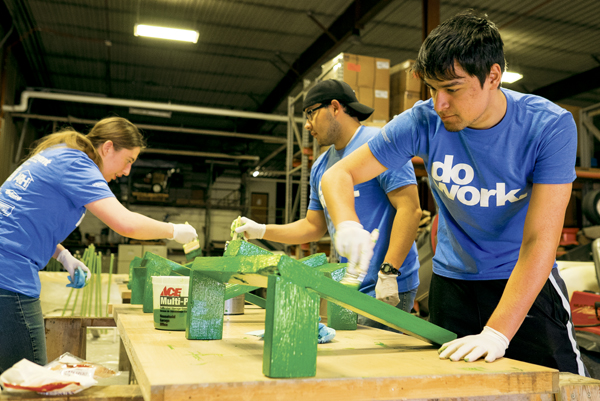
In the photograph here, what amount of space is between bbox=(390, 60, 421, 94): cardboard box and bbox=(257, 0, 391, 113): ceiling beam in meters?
1.48

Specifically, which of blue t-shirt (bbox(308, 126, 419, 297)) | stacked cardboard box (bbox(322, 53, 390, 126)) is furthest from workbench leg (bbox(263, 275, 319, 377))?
stacked cardboard box (bbox(322, 53, 390, 126))

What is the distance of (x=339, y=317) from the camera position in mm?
1365

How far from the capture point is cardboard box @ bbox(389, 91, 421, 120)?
512 cm

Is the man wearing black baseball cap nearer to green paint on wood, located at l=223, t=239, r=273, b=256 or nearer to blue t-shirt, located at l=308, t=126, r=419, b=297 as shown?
blue t-shirt, located at l=308, t=126, r=419, b=297

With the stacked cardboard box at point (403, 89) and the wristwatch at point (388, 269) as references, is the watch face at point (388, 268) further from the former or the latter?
the stacked cardboard box at point (403, 89)

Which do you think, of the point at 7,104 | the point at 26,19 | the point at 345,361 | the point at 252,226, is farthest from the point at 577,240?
the point at 7,104

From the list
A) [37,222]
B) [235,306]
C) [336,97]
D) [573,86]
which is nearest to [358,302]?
[235,306]

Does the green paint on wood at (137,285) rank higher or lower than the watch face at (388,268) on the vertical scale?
lower

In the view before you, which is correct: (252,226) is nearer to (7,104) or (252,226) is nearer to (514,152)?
(514,152)

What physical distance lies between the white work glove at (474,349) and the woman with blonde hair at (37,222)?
1.13 meters

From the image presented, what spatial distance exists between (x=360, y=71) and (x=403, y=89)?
1.79 feet

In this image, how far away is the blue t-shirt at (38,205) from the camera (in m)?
1.63

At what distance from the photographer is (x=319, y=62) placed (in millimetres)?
8625

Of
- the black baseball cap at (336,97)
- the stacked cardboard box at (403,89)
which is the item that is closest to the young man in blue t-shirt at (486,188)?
the black baseball cap at (336,97)
